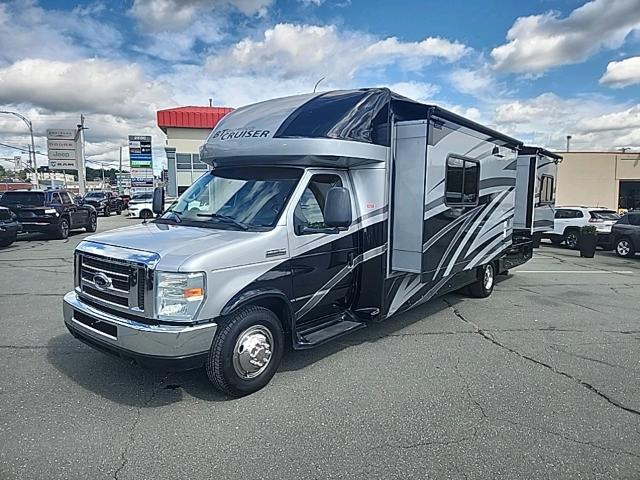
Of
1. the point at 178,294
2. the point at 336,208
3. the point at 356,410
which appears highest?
the point at 336,208

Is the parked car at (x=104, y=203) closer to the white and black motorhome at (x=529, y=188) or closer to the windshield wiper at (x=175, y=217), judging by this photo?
the white and black motorhome at (x=529, y=188)

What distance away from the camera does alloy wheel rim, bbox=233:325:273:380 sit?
163 inches

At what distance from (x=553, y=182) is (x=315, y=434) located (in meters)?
10.2

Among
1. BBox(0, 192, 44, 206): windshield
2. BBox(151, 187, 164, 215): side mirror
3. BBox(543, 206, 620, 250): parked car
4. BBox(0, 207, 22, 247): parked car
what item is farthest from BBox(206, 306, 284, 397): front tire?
BBox(543, 206, 620, 250): parked car

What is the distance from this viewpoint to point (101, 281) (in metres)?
4.16

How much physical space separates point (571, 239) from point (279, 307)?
17.1 metres

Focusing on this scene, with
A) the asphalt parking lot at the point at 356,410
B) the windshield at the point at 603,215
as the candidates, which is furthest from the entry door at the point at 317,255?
the windshield at the point at 603,215

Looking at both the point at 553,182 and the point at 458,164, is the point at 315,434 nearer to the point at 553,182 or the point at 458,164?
the point at 458,164

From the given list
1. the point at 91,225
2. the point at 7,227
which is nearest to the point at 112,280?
the point at 7,227

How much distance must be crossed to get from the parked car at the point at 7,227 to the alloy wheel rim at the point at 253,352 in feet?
42.3

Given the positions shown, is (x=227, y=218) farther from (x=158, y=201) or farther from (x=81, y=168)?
(x=81, y=168)

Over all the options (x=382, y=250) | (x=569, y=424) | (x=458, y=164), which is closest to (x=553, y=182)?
(x=458, y=164)

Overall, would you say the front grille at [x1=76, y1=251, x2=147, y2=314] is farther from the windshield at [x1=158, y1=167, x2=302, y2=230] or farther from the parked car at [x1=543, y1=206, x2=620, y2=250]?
the parked car at [x1=543, y1=206, x2=620, y2=250]

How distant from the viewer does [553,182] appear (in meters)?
11.5
